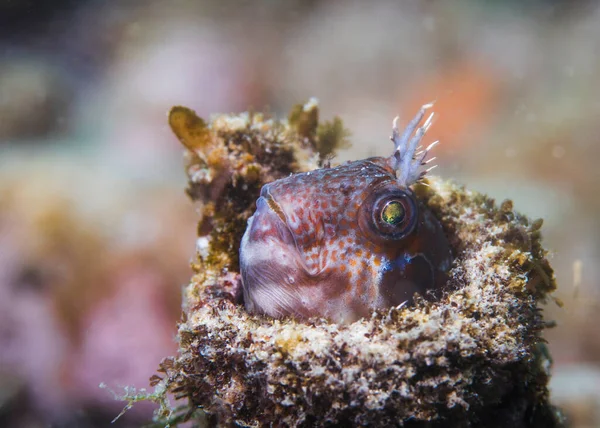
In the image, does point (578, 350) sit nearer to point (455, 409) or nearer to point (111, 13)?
point (455, 409)

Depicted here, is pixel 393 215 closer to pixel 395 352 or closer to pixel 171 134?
pixel 395 352

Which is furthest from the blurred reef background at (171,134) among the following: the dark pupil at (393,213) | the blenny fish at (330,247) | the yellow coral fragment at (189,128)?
the dark pupil at (393,213)

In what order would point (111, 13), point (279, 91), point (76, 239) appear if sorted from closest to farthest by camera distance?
point (76, 239) → point (279, 91) → point (111, 13)

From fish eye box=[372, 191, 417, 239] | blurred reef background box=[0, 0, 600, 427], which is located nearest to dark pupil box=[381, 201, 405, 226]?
fish eye box=[372, 191, 417, 239]

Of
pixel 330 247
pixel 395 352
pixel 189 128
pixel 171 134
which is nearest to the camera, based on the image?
pixel 395 352

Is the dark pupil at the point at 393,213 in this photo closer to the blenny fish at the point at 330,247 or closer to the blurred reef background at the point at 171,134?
the blenny fish at the point at 330,247

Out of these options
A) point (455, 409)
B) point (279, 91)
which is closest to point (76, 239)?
point (455, 409)

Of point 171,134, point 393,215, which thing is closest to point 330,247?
point 393,215

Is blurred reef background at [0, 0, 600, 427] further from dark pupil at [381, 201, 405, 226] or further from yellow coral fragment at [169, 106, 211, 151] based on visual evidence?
dark pupil at [381, 201, 405, 226]
